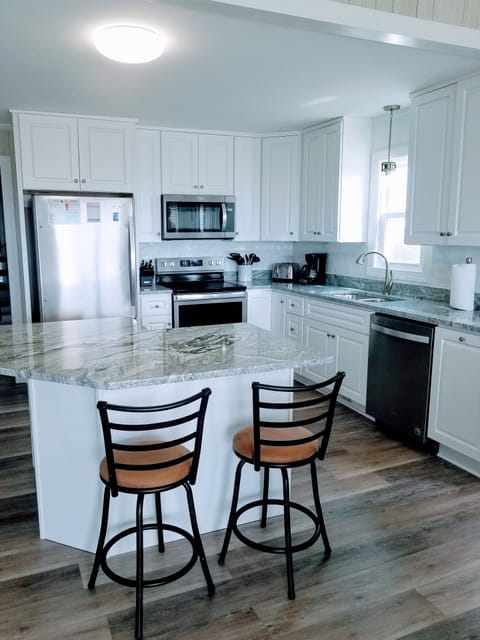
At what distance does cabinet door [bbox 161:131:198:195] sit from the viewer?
15.3ft

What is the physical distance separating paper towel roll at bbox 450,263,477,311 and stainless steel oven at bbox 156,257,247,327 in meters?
2.03

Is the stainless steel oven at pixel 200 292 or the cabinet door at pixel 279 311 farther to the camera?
the cabinet door at pixel 279 311

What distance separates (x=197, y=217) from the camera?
4.79 m

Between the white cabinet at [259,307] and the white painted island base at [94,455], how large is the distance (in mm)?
2566

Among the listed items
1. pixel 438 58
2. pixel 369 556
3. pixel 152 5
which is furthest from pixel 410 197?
pixel 369 556

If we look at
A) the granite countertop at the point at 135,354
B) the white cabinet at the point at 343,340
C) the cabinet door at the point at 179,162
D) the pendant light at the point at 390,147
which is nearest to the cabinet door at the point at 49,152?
the cabinet door at the point at 179,162

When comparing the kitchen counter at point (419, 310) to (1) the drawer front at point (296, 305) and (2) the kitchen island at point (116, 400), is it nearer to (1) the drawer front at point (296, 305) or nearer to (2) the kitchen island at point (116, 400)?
(1) the drawer front at point (296, 305)

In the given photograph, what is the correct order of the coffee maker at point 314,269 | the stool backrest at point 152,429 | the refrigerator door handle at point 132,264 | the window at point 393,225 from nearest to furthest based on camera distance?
the stool backrest at point 152,429
the window at point 393,225
the refrigerator door handle at point 132,264
the coffee maker at point 314,269

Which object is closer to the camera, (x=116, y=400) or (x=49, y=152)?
(x=116, y=400)

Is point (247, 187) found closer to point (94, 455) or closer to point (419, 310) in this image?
point (419, 310)

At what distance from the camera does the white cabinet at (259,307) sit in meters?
4.90

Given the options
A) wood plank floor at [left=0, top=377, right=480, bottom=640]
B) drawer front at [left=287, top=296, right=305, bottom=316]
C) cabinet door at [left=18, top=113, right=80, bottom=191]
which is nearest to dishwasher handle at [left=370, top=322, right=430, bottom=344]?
wood plank floor at [left=0, top=377, right=480, bottom=640]

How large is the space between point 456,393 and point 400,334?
536 millimetres

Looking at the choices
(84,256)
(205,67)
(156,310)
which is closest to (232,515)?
(205,67)
